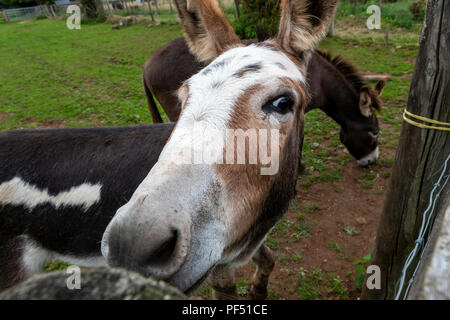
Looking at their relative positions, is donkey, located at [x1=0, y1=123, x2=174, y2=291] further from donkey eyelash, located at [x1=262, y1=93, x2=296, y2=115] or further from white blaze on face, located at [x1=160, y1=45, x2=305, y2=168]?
donkey eyelash, located at [x1=262, y1=93, x2=296, y2=115]

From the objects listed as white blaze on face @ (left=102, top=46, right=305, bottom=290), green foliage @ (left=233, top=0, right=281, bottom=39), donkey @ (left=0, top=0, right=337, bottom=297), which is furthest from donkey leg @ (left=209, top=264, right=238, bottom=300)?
green foliage @ (left=233, top=0, right=281, bottom=39)

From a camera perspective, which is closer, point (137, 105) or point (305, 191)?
point (305, 191)

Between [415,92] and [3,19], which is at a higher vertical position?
[3,19]

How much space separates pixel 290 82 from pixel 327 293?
252 cm

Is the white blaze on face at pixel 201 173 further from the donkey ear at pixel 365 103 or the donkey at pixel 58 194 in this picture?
the donkey ear at pixel 365 103

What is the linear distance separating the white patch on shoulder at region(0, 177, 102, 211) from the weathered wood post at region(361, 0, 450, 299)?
228 cm

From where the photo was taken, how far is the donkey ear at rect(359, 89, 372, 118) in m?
4.66

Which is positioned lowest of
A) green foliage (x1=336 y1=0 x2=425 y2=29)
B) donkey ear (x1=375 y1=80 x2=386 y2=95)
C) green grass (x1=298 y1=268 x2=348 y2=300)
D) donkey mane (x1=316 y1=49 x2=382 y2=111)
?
green grass (x1=298 y1=268 x2=348 y2=300)

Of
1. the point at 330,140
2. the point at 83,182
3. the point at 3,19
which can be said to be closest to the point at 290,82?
the point at 83,182

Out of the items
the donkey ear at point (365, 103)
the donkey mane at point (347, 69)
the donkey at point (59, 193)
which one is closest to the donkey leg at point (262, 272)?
the donkey at point (59, 193)

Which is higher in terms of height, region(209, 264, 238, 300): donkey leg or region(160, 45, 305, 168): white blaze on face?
region(160, 45, 305, 168): white blaze on face

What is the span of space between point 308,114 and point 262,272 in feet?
15.7

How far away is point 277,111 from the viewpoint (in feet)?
5.38
